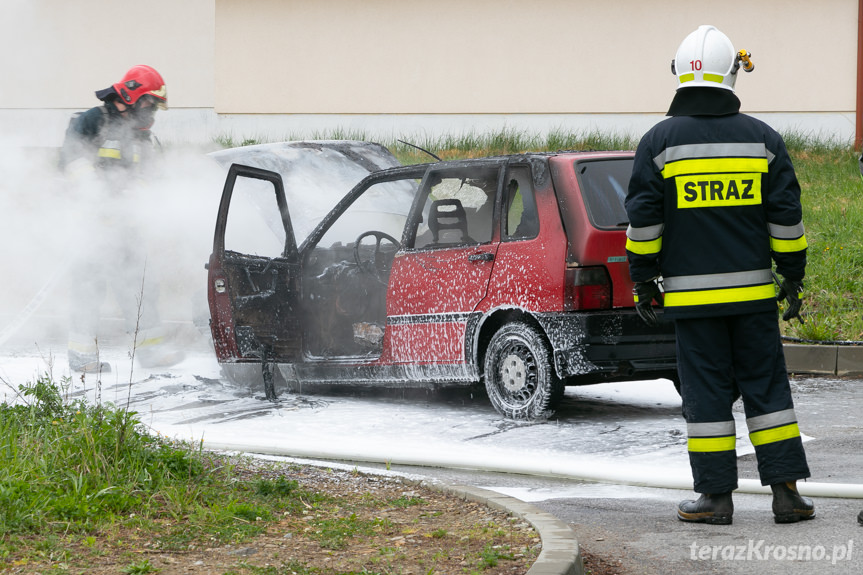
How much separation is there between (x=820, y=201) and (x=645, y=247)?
8839 mm

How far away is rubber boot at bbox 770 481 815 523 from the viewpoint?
15.2 feet

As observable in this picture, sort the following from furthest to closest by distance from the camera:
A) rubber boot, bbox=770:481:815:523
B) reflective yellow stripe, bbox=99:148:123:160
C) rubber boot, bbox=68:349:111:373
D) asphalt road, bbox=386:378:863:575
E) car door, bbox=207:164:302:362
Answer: reflective yellow stripe, bbox=99:148:123:160 → rubber boot, bbox=68:349:111:373 → car door, bbox=207:164:302:362 → rubber boot, bbox=770:481:815:523 → asphalt road, bbox=386:378:863:575

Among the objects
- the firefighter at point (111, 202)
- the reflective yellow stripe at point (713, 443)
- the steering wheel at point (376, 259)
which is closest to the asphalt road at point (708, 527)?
the reflective yellow stripe at point (713, 443)

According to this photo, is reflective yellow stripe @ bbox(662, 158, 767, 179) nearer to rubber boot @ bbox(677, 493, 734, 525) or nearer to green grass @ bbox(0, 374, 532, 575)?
rubber boot @ bbox(677, 493, 734, 525)

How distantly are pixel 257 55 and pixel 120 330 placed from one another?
Result: 8.93 metres

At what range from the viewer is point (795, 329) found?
9.88 meters

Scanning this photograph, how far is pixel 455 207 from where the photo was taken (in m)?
7.79

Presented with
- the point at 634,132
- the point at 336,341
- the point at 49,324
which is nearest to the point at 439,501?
the point at 336,341

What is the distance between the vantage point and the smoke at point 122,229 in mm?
9781

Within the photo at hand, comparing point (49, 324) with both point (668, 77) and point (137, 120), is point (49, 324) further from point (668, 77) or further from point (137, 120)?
point (668, 77)

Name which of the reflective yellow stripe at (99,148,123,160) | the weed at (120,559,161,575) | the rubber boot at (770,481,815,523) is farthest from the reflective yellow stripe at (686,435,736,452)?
the reflective yellow stripe at (99,148,123,160)

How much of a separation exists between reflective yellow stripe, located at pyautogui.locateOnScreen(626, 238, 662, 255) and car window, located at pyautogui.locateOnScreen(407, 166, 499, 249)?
2.76m

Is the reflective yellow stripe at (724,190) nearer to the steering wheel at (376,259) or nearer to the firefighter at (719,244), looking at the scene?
the firefighter at (719,244)

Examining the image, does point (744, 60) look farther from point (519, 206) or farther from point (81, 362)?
point (81, 362)
